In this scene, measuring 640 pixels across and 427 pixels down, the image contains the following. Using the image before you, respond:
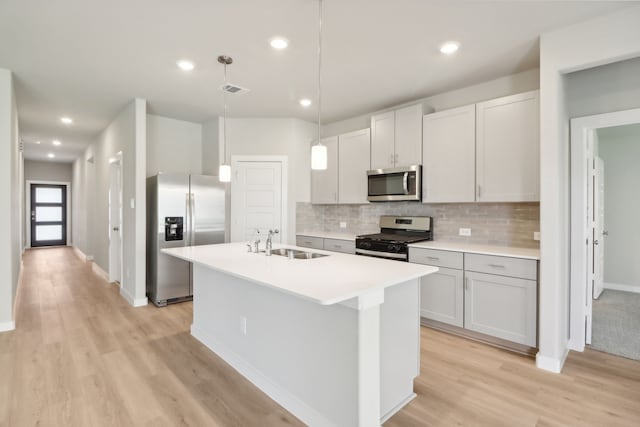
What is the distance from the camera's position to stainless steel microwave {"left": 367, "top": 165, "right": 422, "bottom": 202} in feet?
12.2

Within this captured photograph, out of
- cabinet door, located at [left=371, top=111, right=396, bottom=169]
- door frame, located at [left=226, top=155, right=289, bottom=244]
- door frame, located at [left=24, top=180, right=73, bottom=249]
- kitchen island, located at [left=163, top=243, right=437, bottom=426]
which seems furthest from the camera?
door frame, located at [left=24, top=180, right=73, bottom=249]

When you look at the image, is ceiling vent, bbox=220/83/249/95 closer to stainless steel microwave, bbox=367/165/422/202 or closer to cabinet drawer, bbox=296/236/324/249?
stainless steel microwave, bbox=367/165/422/202

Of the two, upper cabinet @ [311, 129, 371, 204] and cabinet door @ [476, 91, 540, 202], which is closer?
cabinet door @ [476, 91, 540, 202]

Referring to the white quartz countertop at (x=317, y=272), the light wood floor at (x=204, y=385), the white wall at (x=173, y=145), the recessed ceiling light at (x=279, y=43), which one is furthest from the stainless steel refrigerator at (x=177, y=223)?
the recessed ceiling light at (x=279, y=43)

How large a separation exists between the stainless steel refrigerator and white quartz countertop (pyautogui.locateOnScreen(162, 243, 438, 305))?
5.23ft

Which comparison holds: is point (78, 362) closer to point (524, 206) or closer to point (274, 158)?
point (274, 158)

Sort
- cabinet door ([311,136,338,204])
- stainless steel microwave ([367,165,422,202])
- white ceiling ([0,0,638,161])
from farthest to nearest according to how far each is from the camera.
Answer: cabinet door ([311,136,338,204]) < stainless steel microwave ([367,165,422,202]) < white ceiling ([0,0,638,161])

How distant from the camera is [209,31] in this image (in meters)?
2.52

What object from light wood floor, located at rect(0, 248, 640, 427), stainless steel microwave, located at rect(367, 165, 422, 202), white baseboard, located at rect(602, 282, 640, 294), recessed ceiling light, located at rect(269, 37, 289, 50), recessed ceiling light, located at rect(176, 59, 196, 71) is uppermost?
recessed ceiling light, located at rect(176, 59, 196, 71)

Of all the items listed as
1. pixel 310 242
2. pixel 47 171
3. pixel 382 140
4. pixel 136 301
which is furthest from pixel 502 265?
pixel 47 171

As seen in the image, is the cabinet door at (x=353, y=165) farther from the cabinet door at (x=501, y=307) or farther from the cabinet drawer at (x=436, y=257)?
the cabinet door at (x=501, y=307)

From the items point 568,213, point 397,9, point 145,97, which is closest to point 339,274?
point 397,9

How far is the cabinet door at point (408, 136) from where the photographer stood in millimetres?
3732

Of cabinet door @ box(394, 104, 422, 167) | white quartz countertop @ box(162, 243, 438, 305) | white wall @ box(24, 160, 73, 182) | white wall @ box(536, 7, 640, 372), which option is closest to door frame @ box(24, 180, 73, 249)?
white wall @ box(24, 160, 73, 182)
